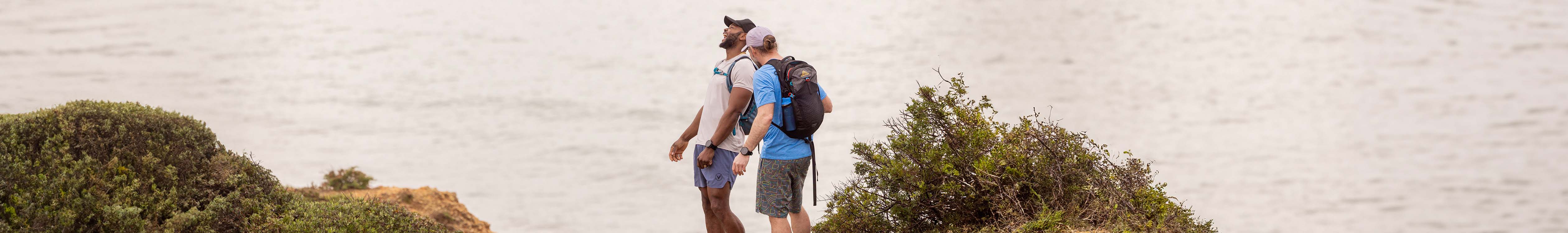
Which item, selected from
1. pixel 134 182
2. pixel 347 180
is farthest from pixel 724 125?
pixel 347 180

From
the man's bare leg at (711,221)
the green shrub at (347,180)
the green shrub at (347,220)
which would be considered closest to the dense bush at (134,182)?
the green shrub at (347,220)

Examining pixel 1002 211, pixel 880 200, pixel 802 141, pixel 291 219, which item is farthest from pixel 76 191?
pixel 1002 211

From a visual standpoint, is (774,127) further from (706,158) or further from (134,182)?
(134,182)

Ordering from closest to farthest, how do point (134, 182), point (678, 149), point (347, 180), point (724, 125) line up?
point (724, 125) → point (678, 149) → point (134, 182) → point (347, 180)

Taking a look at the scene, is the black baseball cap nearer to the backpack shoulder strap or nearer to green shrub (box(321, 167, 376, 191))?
the backpack shoulder strap

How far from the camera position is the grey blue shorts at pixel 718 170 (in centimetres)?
533

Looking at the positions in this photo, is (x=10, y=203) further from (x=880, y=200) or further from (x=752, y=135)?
(x=880, y=200)

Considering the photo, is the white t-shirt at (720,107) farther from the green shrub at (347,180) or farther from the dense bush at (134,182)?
the green shrub at (347,180)

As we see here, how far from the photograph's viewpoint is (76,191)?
606 cm

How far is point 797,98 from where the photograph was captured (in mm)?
5012

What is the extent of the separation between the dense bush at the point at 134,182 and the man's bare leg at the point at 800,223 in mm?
2684

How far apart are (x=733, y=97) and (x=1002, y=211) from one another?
160 centimetres

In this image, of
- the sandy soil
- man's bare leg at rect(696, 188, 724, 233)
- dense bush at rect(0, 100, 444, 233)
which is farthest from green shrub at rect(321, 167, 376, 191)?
man's bare leg at rect(696, 188, 724, 233)

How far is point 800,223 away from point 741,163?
0.66m
